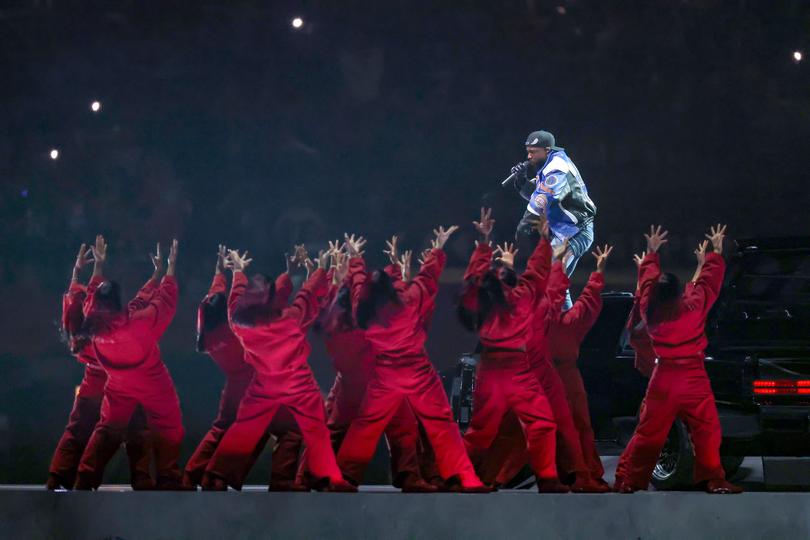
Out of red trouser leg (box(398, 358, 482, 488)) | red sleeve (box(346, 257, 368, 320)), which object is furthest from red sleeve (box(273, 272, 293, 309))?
red trouser leg (box(398, 358, 482, 488))

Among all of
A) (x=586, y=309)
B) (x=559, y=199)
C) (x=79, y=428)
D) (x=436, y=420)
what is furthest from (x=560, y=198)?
(x=79, y=428)

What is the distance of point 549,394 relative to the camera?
7.91m

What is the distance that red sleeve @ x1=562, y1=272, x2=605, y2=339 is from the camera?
318 inches

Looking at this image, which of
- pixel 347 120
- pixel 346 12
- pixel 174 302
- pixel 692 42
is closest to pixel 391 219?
pixel 347 120

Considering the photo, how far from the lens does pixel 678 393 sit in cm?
768

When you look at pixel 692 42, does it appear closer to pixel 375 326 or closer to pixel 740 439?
pixel 740 439

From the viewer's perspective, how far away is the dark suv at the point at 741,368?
8234mm

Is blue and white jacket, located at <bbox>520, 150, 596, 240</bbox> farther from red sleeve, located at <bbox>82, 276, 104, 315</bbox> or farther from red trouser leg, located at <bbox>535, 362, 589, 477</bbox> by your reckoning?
red sleeve, located at <bbox>82, 276, 104, 315</bbox>

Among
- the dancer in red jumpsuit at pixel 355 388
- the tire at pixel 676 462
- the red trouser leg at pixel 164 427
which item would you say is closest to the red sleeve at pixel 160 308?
the red trouser leg at pixel 164 427

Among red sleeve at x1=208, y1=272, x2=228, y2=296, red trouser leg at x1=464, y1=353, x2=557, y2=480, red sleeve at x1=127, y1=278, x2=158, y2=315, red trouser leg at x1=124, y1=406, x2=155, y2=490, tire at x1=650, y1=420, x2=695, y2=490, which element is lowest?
tire at x1=650, y1=420, x2=695, y2=490

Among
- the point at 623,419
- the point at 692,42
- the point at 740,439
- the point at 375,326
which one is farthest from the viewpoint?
the point at 692,42

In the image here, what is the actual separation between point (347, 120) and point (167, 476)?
5138mm

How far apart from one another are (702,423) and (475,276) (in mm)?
1722

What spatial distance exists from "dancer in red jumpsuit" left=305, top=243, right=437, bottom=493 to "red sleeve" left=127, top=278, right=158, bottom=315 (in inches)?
46.6
